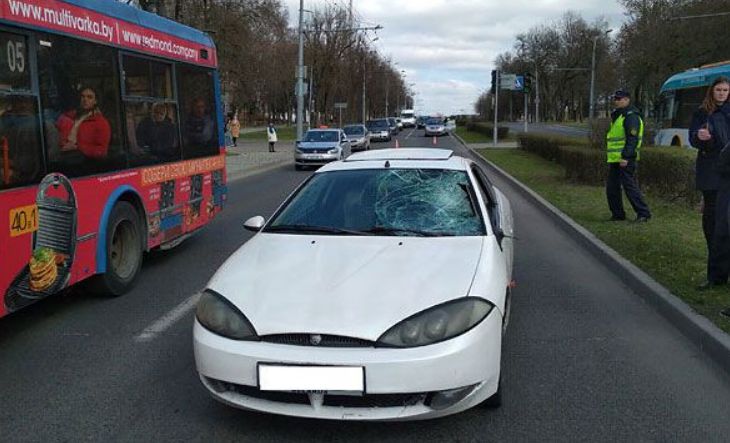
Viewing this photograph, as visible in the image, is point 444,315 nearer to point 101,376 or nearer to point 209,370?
point 209,370

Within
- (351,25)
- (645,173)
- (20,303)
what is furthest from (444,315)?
(351,25)

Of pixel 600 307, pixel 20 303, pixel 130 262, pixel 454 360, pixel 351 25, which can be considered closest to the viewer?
pixel 454 360

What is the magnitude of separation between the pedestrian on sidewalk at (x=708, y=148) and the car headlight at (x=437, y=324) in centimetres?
364

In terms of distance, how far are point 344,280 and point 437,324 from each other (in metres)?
0.61

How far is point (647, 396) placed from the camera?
4.21m

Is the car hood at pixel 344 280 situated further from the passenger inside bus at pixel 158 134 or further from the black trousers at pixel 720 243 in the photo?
the passenger inside bus at pixel 158 134

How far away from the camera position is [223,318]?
3.61 meters

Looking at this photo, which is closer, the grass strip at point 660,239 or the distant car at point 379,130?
the grass strip at point 660,239

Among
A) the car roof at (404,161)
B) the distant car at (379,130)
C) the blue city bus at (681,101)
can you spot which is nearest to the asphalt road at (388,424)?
the car roof at (404,161)

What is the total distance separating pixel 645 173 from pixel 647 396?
9.98 meters

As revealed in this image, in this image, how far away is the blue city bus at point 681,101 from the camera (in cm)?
2233

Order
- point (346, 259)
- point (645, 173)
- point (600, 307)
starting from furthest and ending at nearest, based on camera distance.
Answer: point (645, 173)
point (600, 307)
point (346, 259)

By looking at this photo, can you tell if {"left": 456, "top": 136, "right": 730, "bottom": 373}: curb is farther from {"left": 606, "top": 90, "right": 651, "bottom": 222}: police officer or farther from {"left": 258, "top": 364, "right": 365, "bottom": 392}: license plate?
{"left": 258, "top": 364, "right": 365, "bottom": 392}: license plate

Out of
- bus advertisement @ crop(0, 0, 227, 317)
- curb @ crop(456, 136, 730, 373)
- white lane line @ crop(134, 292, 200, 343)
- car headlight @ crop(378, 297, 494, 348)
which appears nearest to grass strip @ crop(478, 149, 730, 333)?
curb @ crop(456, 136, 730, 373)
